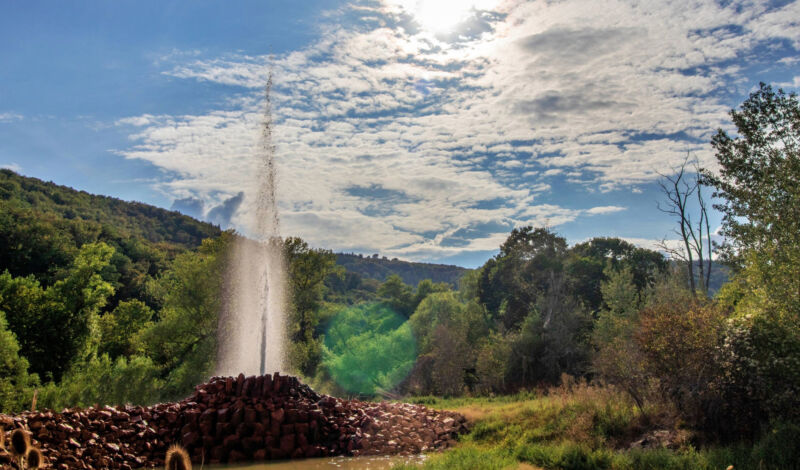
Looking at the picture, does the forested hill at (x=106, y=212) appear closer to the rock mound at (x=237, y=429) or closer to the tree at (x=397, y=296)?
the tree at (x=397, y=296)

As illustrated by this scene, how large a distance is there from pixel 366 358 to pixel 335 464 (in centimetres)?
3265

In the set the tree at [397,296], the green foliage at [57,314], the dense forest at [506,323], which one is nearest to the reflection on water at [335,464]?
the dense forest at [506,323]

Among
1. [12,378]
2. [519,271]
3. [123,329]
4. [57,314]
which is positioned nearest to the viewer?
[12,378]

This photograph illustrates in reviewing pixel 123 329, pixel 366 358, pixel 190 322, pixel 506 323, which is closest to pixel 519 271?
pixel 506 323

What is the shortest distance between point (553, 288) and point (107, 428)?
28.5 meters

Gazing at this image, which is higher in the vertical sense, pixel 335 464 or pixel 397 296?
pixel 397 296

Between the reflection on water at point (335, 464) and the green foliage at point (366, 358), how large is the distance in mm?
25029

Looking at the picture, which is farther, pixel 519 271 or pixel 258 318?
pixel 519 271

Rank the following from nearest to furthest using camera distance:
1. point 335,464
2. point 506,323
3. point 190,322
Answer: point 335,464, point 190,322, point 506,323

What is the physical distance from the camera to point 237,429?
13289mm

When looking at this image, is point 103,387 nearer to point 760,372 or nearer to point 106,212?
point 760,372

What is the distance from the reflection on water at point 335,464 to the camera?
1197cm

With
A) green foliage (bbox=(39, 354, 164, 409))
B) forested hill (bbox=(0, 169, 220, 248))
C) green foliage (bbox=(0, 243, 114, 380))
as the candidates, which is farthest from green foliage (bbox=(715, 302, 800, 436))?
forested hill (bbox=(0, 169, 220, 248))

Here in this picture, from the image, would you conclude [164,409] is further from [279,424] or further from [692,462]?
[692,462]
